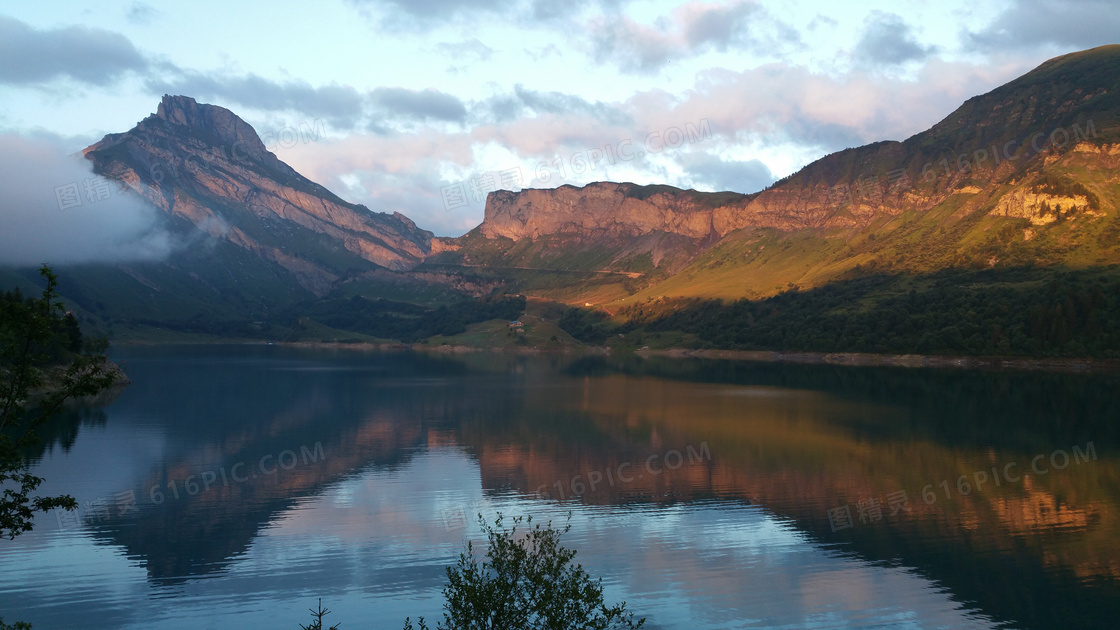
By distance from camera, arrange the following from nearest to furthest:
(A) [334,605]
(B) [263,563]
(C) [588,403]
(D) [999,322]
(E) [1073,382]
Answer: (A) [334,605], (B) [263,563], (C) [588,403], (E) [1073,382], (D) [999,322]

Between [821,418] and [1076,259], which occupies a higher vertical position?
[1076,259]

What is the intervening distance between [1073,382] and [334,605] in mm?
131594

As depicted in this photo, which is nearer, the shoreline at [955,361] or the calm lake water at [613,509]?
the calm lake water at [613,509]

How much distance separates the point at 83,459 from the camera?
5947 cm

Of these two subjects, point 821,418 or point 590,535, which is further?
point 821,418

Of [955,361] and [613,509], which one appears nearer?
[613,509]

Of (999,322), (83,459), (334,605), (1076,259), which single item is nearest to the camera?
(334,605)

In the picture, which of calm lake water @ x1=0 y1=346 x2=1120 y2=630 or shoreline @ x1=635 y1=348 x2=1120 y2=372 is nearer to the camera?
calm lake water @ x1=0 y1=346 x2=1120 y2=630

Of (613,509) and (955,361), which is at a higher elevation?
(955,361)

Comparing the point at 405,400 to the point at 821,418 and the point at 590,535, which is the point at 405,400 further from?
the point at 590,535

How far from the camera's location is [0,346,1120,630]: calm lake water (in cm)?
3072

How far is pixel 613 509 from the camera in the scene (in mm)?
46469

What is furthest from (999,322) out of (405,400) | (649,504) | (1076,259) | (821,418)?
(649,504)

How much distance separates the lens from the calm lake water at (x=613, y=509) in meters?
30.7
